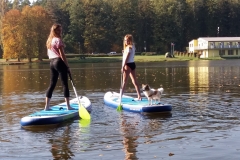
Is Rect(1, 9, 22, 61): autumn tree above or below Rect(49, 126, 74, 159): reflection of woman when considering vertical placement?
above

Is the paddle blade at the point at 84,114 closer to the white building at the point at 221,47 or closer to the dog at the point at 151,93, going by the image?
the dog at the point at 151,93

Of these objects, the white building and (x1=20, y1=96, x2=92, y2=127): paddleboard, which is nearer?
(x1=20, y1=96, x2=92, y2=127): paddleboard

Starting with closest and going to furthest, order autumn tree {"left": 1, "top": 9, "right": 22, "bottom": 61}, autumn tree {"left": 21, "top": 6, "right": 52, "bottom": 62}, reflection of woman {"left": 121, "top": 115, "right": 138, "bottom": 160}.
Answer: reflection of woman {"left": 121, "top": 115, "right": 138, "bottom": 160} < autumn tree {"left": 1, "top": 9, "right": 22, "bottom": 61} < autumn tree {"left": 21, "top": 6, "right": 52, "bottom": 62}

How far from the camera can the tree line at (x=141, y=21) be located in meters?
111

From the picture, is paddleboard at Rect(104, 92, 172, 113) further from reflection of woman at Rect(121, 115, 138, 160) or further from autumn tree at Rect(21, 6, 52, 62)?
autumn tree at Rect(21, 6, 52, 62)

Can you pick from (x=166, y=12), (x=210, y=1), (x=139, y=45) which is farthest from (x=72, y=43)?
(x=210, y=1)

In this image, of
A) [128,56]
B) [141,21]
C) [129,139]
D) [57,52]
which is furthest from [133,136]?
[141,21]

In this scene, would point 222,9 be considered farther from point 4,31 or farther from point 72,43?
point 4,31

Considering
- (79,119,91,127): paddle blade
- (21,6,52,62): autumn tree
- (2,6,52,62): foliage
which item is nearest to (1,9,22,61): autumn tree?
(2,6,52,62): foliage

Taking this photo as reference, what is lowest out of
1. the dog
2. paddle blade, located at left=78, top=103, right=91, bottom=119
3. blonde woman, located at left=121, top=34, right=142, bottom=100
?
paddle blade, located at left=78, top=103, right=91, bottom=119

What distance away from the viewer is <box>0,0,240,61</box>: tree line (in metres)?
111

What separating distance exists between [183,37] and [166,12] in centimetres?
1125

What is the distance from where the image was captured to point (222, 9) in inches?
4990

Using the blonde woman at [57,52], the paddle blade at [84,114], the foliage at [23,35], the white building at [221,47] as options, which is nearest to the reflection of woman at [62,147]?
the paddle blade at [84,114]
